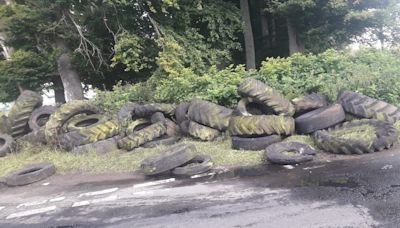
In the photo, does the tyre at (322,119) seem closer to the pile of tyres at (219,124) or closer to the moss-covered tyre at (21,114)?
the pile of tyres at (219,124)

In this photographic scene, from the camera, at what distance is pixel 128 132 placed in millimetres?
7434

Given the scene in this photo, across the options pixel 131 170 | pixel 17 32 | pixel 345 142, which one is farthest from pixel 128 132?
pixel 17 32

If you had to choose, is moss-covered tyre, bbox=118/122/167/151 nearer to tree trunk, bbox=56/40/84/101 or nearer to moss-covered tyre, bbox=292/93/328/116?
moss-covered tyre, bbox=292/93/328/116

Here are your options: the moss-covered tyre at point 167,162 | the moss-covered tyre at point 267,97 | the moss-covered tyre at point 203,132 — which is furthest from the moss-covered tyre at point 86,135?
the moss-covered tyre at point 267,97

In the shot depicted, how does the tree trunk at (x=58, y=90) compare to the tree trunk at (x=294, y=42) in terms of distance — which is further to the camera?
the tree trunk at (x=58, y=90)

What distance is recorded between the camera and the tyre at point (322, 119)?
6257mm

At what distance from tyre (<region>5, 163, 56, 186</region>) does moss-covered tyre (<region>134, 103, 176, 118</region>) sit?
6.92 feet

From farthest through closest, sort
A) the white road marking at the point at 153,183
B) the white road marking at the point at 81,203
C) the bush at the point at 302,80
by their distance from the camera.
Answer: the bush at the point at 302,80
the white road marking at the point at 153,183
the white road marking at the point at 81,203

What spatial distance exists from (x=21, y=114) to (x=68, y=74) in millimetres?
6235

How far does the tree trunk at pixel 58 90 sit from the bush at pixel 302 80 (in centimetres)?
690

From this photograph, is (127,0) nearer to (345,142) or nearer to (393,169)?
(345,142)

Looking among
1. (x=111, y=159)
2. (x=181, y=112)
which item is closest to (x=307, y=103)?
(x=181, y=112)

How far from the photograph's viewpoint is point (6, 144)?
7.93 meters

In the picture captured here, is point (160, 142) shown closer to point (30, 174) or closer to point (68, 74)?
point (30, 174)
